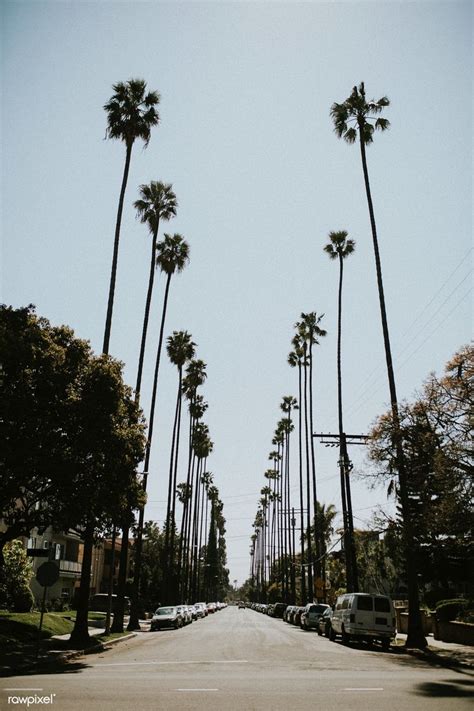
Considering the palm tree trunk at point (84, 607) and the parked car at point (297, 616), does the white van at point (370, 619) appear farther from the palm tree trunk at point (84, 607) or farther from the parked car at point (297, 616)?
the parked car at point (297, 616)

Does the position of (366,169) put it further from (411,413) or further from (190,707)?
(190,707)

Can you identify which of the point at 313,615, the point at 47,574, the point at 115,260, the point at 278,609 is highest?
the point at 115,260

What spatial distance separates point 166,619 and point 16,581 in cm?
1206

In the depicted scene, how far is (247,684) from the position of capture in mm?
11453

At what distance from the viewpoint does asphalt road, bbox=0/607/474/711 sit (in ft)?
29.9

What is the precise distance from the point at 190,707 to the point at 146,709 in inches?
27.2

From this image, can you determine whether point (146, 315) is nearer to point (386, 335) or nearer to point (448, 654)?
point (386, 335)

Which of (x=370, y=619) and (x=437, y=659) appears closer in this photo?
(x=437, y=659)

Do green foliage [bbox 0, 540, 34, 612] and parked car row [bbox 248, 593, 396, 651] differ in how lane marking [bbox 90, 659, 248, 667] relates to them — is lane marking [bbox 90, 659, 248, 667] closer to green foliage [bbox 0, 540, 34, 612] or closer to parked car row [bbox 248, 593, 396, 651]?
parked car row [bbox 248, 593, 396, 651]

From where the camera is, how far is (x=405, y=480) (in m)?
22.8

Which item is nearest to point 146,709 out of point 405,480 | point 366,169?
point 405,480

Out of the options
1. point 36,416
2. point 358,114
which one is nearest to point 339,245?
point 358,114

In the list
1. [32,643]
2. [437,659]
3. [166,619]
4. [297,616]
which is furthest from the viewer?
[297,616]

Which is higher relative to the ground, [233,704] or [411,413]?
[411,413]
